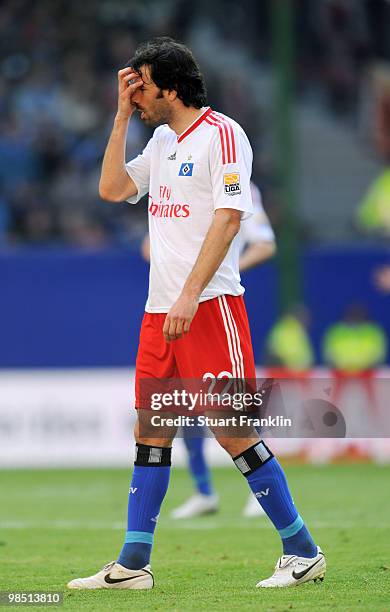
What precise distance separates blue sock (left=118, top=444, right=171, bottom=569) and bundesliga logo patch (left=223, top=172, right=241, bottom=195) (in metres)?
1.17

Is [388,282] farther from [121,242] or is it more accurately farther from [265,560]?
[121,242]

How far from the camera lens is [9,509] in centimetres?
1035

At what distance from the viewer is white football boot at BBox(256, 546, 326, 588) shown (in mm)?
5719

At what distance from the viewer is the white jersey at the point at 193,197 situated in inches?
222

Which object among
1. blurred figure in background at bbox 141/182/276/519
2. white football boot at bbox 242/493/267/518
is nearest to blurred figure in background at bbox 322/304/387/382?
white football boot at bbox 242/493/267/518

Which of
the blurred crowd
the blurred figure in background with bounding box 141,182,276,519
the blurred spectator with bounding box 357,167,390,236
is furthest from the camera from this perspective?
the blurred crowd

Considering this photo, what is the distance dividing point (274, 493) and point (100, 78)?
1463 centimetres

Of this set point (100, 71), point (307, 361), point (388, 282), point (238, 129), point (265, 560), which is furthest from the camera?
point (100, 71)

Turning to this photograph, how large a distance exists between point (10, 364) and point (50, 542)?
944 cm

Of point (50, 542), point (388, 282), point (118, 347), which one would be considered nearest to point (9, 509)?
point (50, 542)

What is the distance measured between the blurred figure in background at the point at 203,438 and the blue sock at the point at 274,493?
2.94 meters

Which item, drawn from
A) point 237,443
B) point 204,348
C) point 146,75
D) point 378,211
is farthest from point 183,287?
point 378,211

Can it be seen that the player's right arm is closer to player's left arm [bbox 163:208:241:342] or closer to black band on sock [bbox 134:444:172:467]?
player's left arm [bbox 163:208:241:342]

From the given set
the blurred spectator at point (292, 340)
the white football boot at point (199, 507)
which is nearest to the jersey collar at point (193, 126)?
the white football boot at point (199, 507)
